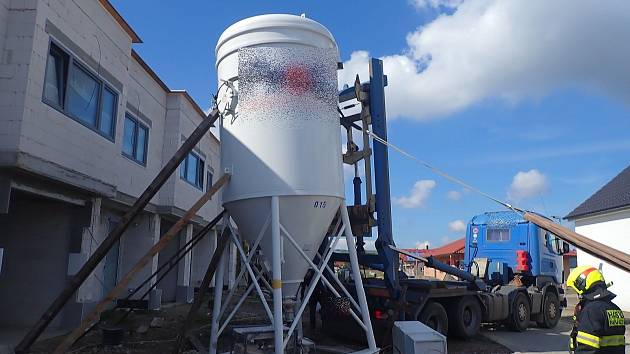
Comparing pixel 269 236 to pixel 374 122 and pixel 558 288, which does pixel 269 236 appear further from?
pixel 558 288

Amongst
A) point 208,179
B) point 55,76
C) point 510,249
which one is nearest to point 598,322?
point 55,76

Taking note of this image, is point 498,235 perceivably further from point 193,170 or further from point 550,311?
point 193,170

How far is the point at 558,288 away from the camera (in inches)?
587

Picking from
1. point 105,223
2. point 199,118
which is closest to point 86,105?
point 105,223

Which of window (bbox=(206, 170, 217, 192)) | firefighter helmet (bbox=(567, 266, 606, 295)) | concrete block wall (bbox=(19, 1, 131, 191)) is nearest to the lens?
firefighter helmet (bbox=(567, 266, 606, 295))

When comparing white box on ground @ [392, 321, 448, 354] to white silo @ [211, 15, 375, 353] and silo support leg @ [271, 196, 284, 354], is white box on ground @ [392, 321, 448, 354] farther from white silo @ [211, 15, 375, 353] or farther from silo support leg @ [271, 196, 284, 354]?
silo support leg @ [271, 196, 284, 354]

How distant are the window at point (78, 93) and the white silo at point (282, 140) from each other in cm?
400

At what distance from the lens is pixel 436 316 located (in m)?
10.4

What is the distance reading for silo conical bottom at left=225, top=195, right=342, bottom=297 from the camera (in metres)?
7.27

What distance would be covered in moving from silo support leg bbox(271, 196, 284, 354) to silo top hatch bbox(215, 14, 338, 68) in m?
2.43

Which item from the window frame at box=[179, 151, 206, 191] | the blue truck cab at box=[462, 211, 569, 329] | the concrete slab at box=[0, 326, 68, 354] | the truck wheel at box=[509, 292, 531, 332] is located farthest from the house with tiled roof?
the concrete slab at box=[0, 326, 68, 354]

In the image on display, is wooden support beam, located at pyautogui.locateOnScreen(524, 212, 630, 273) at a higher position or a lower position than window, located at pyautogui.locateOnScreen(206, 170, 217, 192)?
lower

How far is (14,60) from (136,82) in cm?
572

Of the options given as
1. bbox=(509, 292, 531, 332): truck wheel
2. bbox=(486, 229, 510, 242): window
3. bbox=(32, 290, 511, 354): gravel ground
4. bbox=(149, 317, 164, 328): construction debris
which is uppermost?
bbox=(486, 229, 510, 242): window
